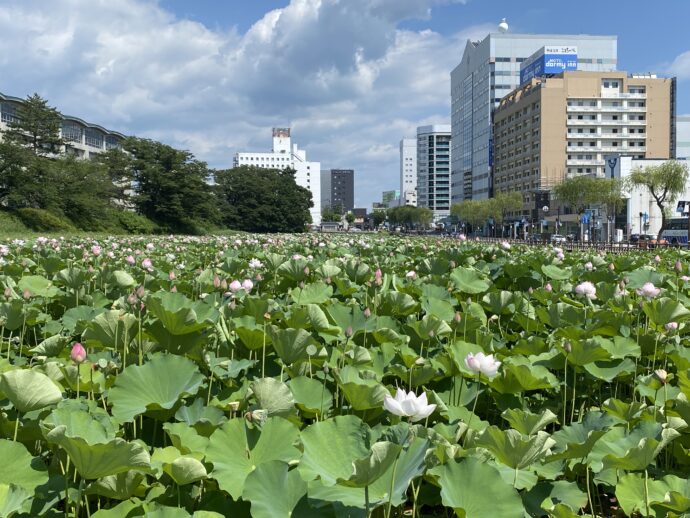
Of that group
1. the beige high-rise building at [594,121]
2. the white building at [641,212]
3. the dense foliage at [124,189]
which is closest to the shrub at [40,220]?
the dense foliage at [124,189]

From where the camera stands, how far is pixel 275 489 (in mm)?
1063

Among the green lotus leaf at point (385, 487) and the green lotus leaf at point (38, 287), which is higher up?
the green lotus leaf at point (38, 287)

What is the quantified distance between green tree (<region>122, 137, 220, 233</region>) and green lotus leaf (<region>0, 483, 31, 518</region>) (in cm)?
4079

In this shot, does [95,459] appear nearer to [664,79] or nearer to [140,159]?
[140,159]

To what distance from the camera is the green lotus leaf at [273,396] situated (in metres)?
1.39

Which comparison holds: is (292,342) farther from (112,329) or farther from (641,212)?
(641,212)

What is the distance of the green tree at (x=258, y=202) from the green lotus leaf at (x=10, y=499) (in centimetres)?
5712

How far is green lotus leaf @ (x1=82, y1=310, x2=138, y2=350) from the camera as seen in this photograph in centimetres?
199

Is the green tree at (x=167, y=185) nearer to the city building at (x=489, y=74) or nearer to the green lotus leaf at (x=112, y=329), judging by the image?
the green lotus leaf at (x=112, y=329)

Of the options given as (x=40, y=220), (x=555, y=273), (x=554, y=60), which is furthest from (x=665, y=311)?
(x=554, y=60)

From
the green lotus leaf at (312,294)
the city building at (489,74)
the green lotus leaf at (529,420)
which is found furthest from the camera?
the city building at (489,74)

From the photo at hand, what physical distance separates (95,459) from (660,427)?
122 centimetres

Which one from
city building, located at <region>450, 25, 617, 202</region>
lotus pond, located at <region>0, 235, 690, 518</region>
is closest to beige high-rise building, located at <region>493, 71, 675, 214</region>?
city building, located at <region>450, 25, 617, 202</region>

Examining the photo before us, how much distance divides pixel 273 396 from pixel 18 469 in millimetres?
532
